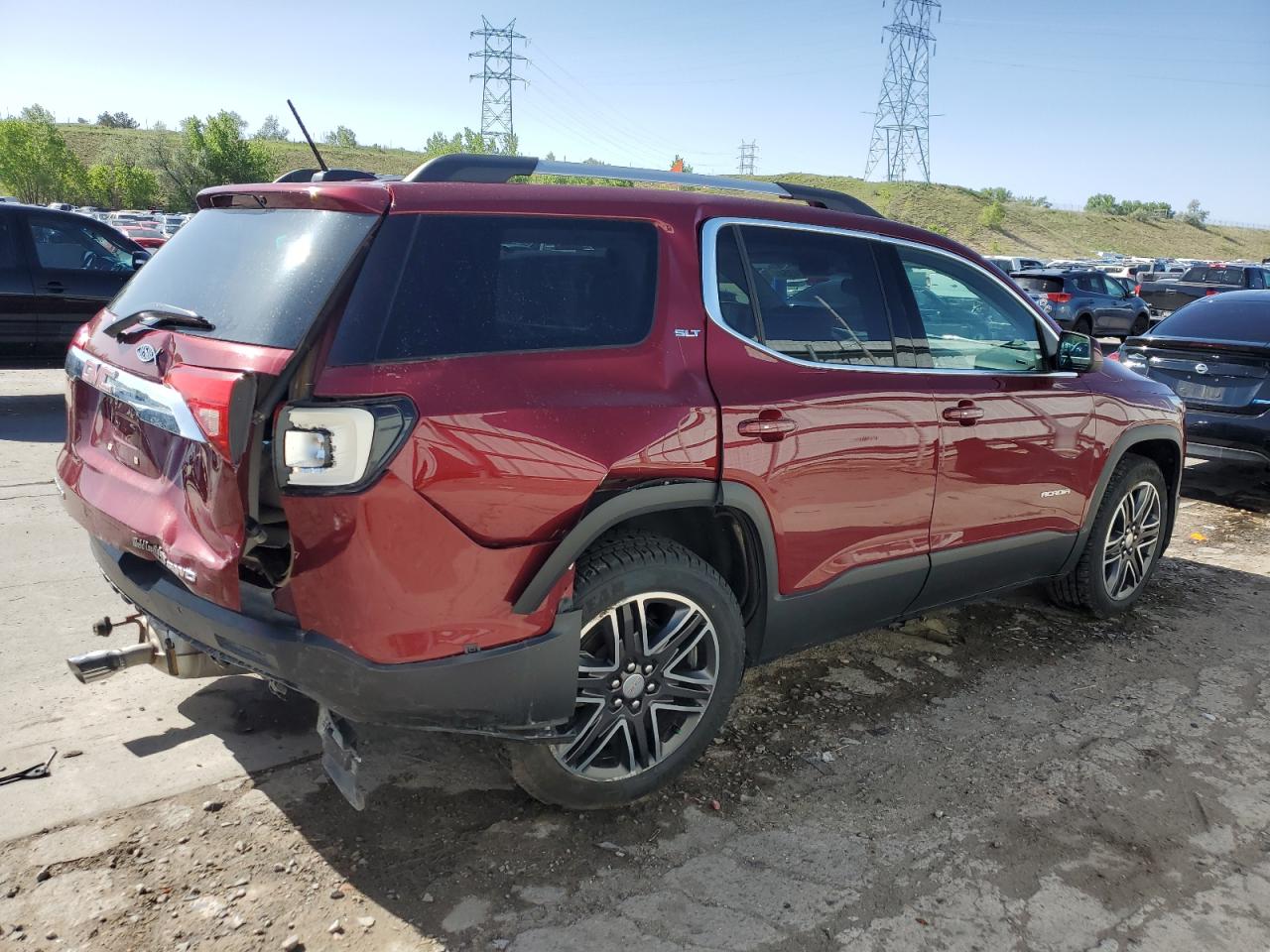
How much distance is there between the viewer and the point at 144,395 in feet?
8.91

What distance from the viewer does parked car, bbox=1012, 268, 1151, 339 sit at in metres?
20.3

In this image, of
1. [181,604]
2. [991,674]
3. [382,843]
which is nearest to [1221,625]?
[991,674]

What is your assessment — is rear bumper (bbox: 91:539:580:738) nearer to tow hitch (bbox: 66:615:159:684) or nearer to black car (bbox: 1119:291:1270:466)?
tow hitch (bbox: 66:615:159:684)

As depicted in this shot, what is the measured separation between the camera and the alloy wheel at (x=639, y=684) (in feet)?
9.52

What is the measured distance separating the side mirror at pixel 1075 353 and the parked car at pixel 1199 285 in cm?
1986

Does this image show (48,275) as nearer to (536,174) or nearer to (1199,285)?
(536,174)

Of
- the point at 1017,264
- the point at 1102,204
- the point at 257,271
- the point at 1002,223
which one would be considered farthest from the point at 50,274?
the point at 1102,204

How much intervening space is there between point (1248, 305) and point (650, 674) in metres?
7.49

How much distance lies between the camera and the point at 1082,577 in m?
4.82

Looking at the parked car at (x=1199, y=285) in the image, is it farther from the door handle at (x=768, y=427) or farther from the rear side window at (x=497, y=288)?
the rear side window at (x=497, y=288)

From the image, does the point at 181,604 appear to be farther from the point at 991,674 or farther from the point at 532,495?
the point at 991,674

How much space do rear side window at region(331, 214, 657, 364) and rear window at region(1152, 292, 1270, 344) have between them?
21.9 ft

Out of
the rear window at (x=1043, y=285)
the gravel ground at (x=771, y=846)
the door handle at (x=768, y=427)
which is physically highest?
the rear window at (x=1043, y=285)

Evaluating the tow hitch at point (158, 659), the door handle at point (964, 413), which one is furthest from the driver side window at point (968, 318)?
the tow hitch at point (158, 659)
